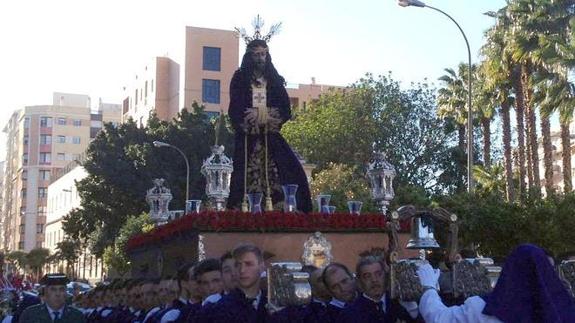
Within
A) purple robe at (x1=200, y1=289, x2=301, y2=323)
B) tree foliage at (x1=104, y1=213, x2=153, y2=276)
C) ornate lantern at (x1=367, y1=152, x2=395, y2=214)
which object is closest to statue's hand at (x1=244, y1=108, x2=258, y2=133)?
ornate lantern at (x1=367, y1=152, x2=395, y2=214)

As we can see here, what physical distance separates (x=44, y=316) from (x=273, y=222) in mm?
5627

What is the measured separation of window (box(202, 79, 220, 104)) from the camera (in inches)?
2586

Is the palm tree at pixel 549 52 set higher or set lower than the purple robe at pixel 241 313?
higher

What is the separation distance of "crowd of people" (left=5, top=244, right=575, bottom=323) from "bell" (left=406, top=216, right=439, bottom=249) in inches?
25.8

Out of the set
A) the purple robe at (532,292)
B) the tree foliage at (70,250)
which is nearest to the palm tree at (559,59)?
the purple robe at (532,292)

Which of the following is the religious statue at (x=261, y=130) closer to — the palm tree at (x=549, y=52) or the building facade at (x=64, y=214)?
the palm tree at (x=549, y=52)

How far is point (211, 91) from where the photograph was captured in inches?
2591

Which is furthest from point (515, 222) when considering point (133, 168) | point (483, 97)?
point (133, 168)

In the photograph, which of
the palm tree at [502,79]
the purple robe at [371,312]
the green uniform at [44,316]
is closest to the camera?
the purple robe at [371,312]

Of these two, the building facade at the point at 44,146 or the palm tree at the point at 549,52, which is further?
the building facade at the point at 44,146

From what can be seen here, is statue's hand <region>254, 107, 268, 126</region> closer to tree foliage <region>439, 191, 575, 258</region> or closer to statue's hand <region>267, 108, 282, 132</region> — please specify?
statue's hand <region>267, 108, 282, 132</region>

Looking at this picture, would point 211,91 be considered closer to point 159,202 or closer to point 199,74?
point 199,74

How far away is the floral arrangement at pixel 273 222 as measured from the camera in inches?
498

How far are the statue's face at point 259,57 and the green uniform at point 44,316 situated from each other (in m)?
9.54
